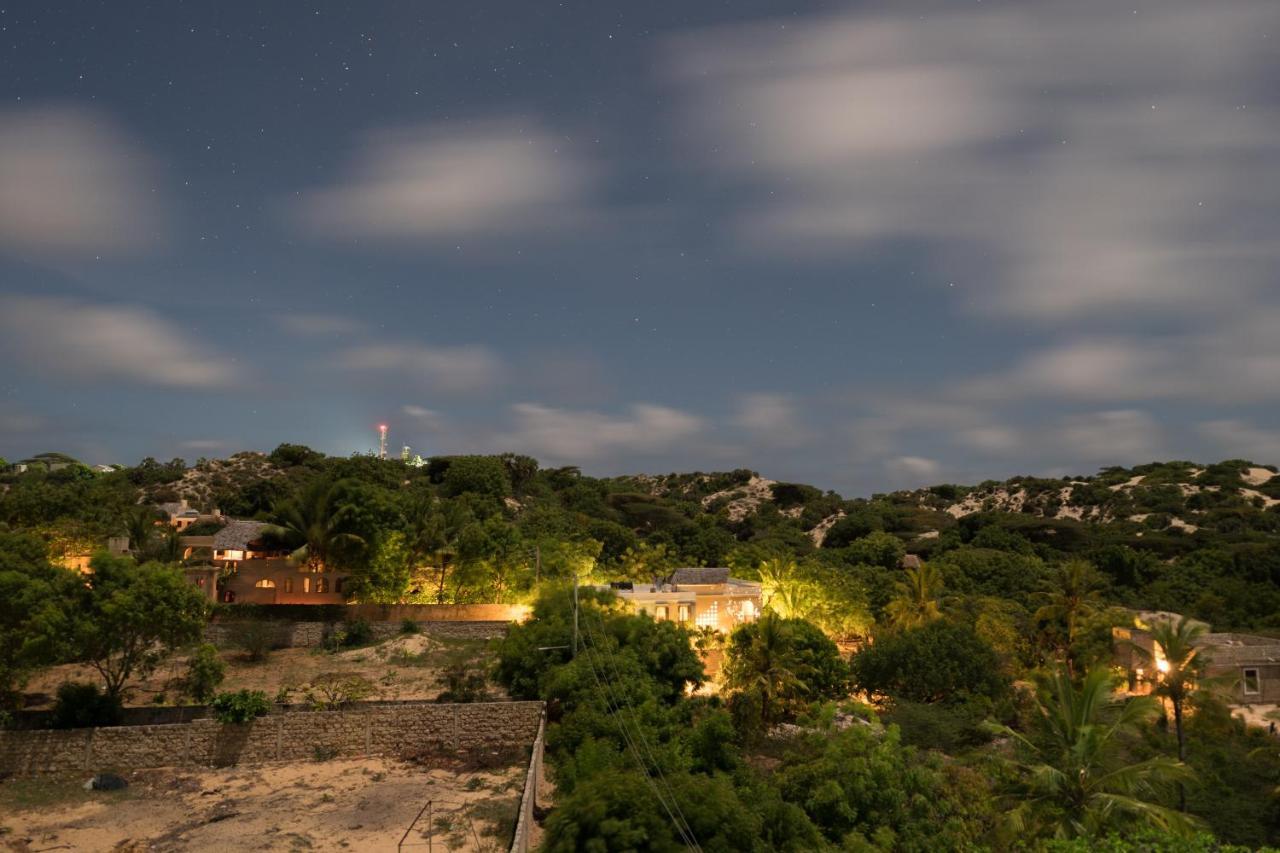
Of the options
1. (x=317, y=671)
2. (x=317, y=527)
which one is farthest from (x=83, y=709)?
(x=317, y=527)

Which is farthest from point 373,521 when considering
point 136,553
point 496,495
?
point 496,495

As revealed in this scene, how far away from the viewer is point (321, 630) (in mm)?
48781

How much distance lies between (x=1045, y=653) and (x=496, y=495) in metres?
69.7

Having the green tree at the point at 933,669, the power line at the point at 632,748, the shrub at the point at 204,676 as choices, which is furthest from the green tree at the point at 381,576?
the green tree at the point at 933,669

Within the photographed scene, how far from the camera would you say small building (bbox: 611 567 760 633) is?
55666 millimetres

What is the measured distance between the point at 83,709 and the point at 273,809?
10.4 meters

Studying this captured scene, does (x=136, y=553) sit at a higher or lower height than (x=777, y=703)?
higher

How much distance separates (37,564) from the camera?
35656 mm

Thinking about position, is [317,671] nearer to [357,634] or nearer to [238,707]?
[357,634]

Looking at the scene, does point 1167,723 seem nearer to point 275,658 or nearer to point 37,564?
point 275,658

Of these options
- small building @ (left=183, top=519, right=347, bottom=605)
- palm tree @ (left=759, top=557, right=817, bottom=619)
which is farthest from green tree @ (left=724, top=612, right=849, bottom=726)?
small building @ (left=183, top=519, right=347, bottom=605)

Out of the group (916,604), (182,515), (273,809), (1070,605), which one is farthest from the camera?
(182,515)

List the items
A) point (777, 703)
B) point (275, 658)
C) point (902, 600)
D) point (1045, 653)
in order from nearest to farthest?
point (777, 703)
point (275, 658)
point (1045, 653)
point (902, 600)

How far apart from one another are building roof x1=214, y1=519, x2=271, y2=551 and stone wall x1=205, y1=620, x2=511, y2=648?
10.8 meters
